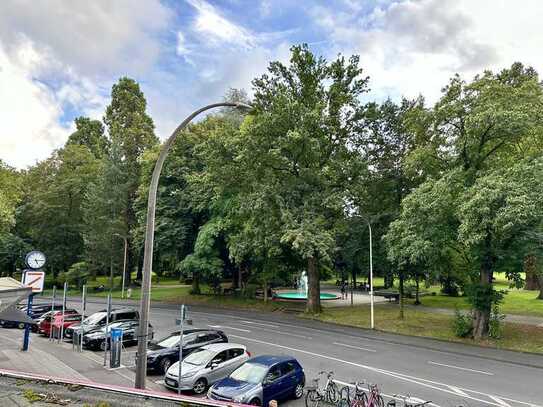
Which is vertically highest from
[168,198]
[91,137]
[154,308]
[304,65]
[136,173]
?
[91,137]

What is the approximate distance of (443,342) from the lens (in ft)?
76.2

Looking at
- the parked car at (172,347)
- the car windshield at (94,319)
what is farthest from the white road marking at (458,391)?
the car windshield at (94,319)

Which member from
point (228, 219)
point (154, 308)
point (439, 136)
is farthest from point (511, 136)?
point (154, 308)

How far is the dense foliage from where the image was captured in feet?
71.4

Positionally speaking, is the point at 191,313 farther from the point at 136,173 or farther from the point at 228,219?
the point at 136,173

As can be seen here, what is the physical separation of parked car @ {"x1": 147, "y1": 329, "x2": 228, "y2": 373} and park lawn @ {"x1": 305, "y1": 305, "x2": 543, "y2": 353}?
13340mm

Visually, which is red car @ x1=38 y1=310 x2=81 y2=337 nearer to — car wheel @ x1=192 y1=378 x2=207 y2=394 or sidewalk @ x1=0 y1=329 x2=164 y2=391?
sidewalk @ x1=0 y1=329 x2=164 y2=391

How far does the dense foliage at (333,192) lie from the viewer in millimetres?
21766

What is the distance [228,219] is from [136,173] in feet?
83.6

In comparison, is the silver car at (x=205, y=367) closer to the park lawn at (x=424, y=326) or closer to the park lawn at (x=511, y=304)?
the park lawn at (x=424, y=326)

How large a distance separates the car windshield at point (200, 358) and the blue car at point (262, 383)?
184 cm

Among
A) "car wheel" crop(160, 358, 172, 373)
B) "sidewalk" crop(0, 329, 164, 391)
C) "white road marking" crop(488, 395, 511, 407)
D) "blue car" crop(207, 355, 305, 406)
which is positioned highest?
"blue car" crop(207, 355, 305, 406)

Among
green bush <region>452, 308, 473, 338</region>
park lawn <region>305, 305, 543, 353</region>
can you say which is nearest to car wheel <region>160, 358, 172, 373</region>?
park lawn <region>305, 305, 543, 353</region>

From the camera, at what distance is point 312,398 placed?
12297 mm
